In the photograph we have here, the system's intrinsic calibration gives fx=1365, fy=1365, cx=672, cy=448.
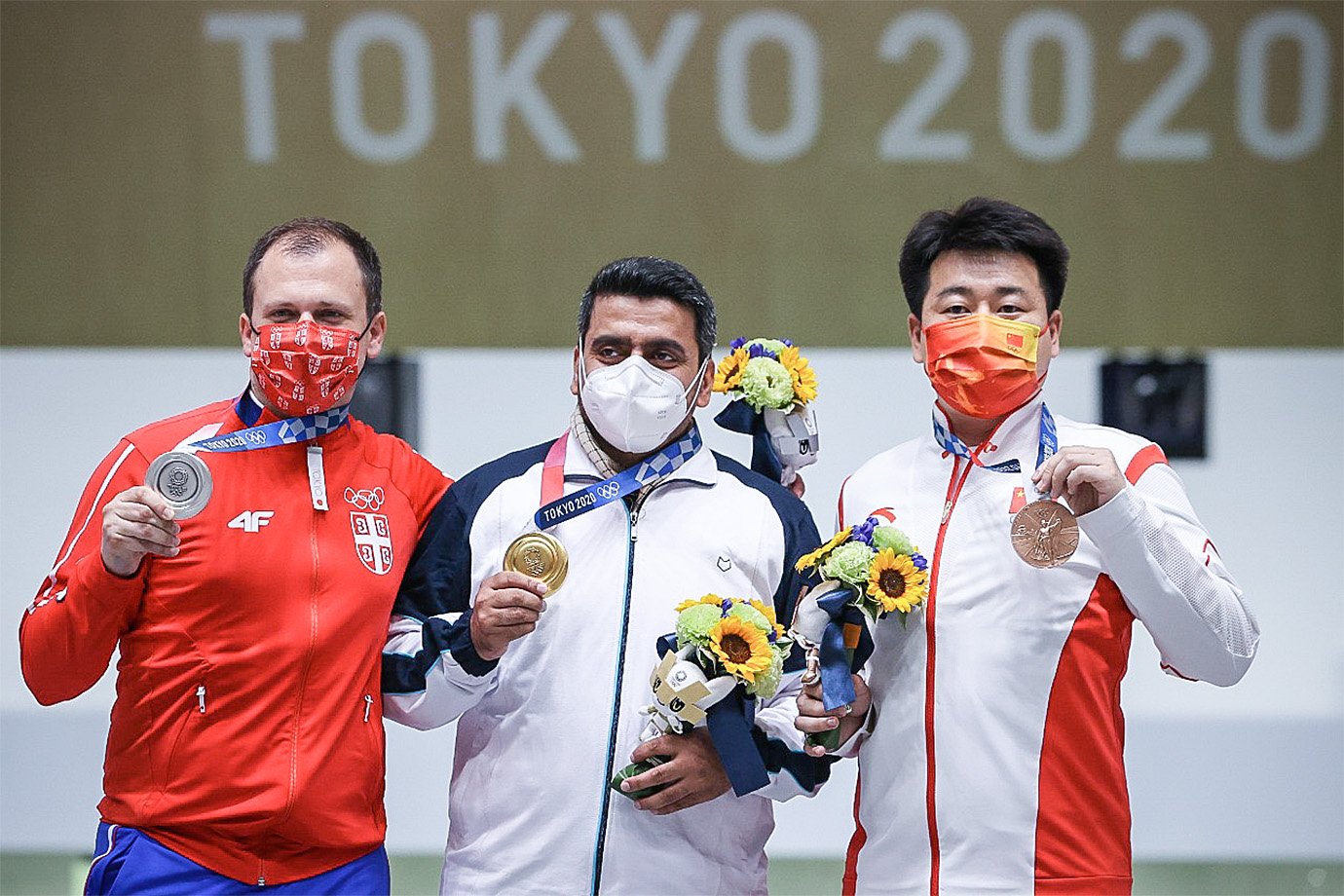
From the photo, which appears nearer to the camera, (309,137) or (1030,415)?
(1030,415)

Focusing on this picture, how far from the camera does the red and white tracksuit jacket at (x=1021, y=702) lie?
2.68 m

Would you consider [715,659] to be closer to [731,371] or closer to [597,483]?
[597,483]

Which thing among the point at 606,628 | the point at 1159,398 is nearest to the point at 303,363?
the point at 606,628

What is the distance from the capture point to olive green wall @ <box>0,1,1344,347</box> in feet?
17.8

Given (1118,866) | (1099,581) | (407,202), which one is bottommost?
(1118,866)

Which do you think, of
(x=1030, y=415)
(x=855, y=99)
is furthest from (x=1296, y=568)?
(x=1030, y=415)

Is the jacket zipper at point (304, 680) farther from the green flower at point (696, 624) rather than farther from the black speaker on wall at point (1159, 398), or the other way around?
the black speaker on wall at point (1159, 398)

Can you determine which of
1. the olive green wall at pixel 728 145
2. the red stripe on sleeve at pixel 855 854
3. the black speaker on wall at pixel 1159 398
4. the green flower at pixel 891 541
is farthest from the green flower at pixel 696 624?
the black speaker on wall at pixel 1159 398

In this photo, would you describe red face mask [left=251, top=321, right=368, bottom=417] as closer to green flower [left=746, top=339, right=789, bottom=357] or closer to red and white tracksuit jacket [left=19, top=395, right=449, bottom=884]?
red and white tracksuit jacket [left=19, top=395, right=449, bottom=884]

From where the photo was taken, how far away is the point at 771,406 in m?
3.21

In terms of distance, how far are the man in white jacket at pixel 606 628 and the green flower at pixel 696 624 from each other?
0.18 meters

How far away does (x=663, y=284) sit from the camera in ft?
9.54

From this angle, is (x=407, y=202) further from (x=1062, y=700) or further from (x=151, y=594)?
(x=1062, y=700)

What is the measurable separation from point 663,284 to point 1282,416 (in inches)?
143
